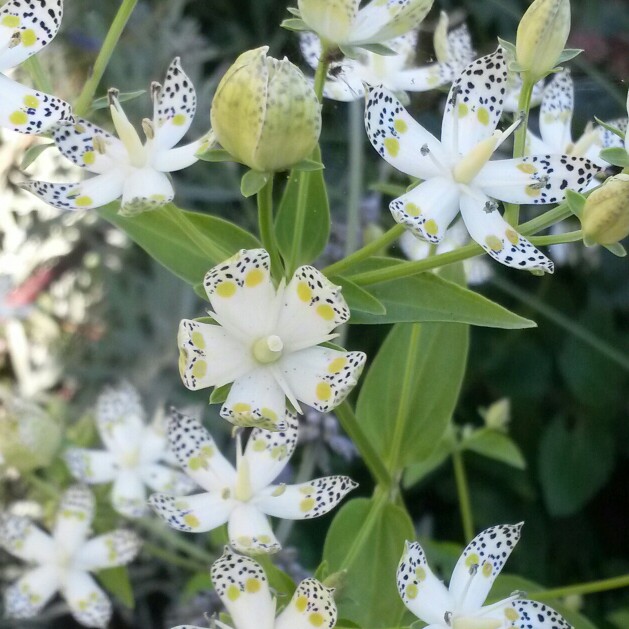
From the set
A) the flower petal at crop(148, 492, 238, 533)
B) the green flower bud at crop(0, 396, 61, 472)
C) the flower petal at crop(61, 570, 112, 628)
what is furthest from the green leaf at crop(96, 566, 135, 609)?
the flower petal at crop(148, 492, 238, 533)

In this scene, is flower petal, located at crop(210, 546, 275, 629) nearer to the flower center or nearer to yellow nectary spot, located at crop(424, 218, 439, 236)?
the flower center

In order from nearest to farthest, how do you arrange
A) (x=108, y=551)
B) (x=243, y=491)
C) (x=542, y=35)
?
1. (x=542, y=35)
2. (x=243, y=491)
3. (x=108, y=551)

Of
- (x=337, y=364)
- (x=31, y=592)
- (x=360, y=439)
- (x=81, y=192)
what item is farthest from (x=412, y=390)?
(x=31, y=592)

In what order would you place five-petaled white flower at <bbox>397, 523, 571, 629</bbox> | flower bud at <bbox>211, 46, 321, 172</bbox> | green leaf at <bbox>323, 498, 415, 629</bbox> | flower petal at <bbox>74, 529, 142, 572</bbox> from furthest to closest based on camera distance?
flower petal at <bbox>74, 529, 142, 572</bbox>, green leaf at <bbox>323, 498, 415, 629</bbox>, five-petaled white flower at <bbox>397, 523, 571, 629</bbox>, flower bud at <bbox>211, 46, 321, 172</bbox>

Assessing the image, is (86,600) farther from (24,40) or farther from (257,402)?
(24,40)

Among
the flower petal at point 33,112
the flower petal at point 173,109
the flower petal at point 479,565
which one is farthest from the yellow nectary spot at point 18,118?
the flower petal at point 479,565

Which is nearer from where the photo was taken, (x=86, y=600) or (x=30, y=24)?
(x=30, y=24)

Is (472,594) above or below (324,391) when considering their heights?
below
